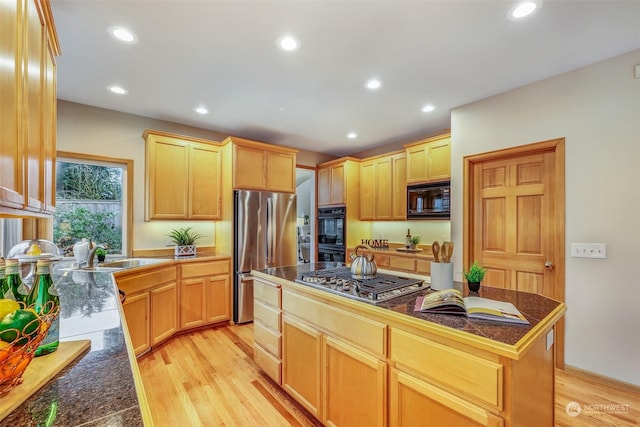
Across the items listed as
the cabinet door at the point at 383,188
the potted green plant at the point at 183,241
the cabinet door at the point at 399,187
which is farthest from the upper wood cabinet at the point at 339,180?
the potted green plant at the point at 183,241

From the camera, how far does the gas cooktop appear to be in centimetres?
160

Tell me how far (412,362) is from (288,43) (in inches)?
88.4

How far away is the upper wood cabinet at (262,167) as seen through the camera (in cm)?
375

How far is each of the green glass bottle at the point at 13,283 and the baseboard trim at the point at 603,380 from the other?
3.79m

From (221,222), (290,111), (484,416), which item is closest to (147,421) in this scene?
(484,416)

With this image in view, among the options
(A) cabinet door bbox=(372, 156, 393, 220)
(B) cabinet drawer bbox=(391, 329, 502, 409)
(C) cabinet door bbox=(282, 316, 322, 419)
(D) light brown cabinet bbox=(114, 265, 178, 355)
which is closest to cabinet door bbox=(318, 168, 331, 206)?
(A) cabinet door bbox=(372, 156, 393, 220)

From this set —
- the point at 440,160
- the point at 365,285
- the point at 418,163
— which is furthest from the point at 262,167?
the point at 365,285

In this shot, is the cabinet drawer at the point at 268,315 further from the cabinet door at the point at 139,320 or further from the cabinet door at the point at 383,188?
the cabinet door at the point at 383,188

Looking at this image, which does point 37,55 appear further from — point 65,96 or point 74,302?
point 65,96

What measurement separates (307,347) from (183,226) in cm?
285

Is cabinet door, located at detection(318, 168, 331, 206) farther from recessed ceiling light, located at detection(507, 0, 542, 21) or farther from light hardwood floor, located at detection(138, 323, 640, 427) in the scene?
recessed ceiling light, located at detection(507, 0, 542, 21)

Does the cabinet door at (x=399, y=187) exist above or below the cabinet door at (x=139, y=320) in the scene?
above

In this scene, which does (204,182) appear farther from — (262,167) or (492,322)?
(492,322)

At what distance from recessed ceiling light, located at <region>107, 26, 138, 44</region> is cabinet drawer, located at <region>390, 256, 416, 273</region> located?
3.74 m
